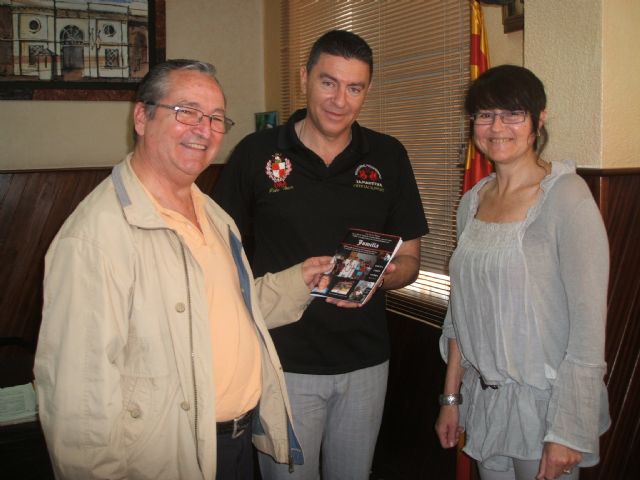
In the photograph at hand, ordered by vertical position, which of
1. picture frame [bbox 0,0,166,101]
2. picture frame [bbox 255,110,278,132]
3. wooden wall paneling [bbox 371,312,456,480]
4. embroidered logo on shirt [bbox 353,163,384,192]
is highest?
picture frame [bbox 0,0,166,101]

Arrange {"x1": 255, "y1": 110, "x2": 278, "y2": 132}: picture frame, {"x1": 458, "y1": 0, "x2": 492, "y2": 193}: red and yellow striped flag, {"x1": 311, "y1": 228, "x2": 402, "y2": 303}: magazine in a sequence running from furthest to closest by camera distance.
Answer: {"x1": 255, "y1": 110, "x2": 278, "y2": 132}: picture frame < {"x1": 458, "y1": 0, "x2": 492, "y2": 193}: red and yellow striped flag < {"x1": 311, "y1": 228, "x2": 402, "y2": 303}: magazine

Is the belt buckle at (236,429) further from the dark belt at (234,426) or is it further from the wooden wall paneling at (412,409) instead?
the wooden wall paneling at (412,409)

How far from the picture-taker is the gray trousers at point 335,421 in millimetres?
2029

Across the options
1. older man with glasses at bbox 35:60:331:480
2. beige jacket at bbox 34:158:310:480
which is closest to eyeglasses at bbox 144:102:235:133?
older man with glasses at bbox 35:60:331:480

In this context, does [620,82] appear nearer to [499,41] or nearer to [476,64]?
[476,64]

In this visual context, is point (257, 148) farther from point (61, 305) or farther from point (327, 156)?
point (61, 305)

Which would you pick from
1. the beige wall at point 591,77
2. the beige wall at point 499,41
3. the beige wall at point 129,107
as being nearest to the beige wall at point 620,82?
the beige wall at point 591,77

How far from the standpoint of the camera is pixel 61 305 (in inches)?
49.2

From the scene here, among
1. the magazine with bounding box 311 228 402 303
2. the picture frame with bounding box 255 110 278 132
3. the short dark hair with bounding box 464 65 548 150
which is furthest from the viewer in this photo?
the picture frame with bounding box 255 110 278 132

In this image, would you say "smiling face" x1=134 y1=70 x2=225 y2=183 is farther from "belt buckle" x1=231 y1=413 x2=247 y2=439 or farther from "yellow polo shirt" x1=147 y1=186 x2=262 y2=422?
"belt buckle" x1=231 y1=413 x2=247 y2=439

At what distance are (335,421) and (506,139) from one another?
3.64 ft

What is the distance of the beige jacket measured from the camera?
4.10 feet

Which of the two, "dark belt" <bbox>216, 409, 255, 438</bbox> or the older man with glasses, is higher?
the older man with glasses

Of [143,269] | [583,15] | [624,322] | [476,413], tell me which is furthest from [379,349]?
[583,15]
